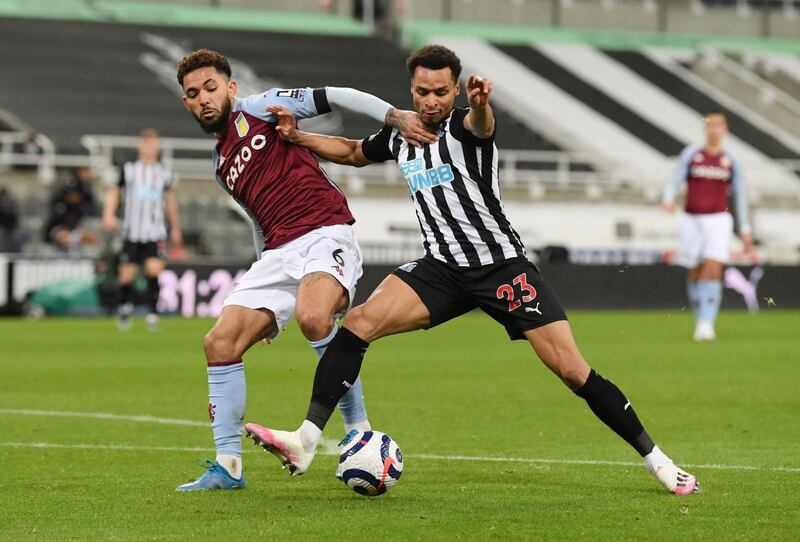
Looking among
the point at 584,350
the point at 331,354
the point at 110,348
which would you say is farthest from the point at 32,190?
the point at 331,354

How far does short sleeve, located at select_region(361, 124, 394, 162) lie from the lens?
268 inches

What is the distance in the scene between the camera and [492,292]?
6.56 metres

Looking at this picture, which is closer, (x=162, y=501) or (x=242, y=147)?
(x=162, y=501)

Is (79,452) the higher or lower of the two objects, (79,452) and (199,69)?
the lower

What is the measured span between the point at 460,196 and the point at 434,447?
1973 mm

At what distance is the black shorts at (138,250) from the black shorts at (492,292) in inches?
487

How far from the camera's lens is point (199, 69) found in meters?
6.85

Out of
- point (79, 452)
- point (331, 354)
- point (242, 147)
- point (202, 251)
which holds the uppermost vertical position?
point (242, 147)

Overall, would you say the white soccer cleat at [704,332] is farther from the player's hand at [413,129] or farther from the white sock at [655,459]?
the player's hand at [413,129]

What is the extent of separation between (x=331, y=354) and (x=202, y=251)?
19.7m

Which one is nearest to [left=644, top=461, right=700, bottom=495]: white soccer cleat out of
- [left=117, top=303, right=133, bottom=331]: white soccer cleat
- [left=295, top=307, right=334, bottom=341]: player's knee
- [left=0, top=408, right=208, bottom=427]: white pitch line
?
[left=295, top=307, right=334, bottom=341]: player's knee

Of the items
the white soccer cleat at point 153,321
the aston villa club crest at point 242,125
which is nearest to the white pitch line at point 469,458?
the aston villa club crest at point 242,125

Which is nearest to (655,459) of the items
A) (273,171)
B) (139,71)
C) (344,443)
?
(344,443)

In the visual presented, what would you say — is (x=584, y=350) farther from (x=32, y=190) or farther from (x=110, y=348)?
(x=32, y=190)
